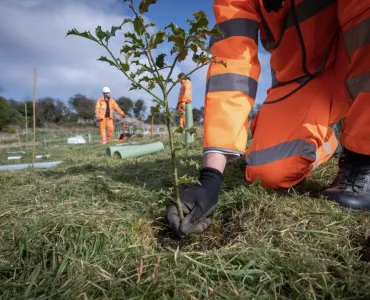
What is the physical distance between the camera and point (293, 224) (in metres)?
0.97

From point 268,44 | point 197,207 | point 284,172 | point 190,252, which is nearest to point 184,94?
point 268,44

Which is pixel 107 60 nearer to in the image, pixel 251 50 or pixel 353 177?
pixel 251 50

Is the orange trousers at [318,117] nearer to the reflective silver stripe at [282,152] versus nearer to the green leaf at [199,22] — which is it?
the reflective silver stripe at [282,152]

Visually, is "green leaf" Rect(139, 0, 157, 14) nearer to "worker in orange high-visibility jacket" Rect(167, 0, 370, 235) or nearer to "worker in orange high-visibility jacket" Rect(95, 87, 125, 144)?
"worker in orange high-visibility jacket" Rect(167, 0, 370, 235)

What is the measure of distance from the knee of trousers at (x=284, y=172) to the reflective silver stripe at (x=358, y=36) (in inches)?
25.1

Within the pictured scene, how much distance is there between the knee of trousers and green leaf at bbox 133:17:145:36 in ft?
3.21

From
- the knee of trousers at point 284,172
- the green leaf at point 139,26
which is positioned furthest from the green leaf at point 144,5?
the knee of trousers at point 284,172

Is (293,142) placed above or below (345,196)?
above

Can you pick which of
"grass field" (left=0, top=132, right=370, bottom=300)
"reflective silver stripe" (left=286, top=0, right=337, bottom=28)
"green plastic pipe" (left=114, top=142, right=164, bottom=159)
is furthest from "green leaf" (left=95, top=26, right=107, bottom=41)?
"green plastic pipe" (left=114, top=142, right=164, bottom=159)

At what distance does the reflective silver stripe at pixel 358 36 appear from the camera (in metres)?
1.26

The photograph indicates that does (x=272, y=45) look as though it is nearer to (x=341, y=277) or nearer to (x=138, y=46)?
(x=138, y=46)

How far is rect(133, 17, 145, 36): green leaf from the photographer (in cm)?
87

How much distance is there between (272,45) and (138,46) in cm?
114

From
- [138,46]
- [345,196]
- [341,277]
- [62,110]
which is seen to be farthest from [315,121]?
[62,110]
